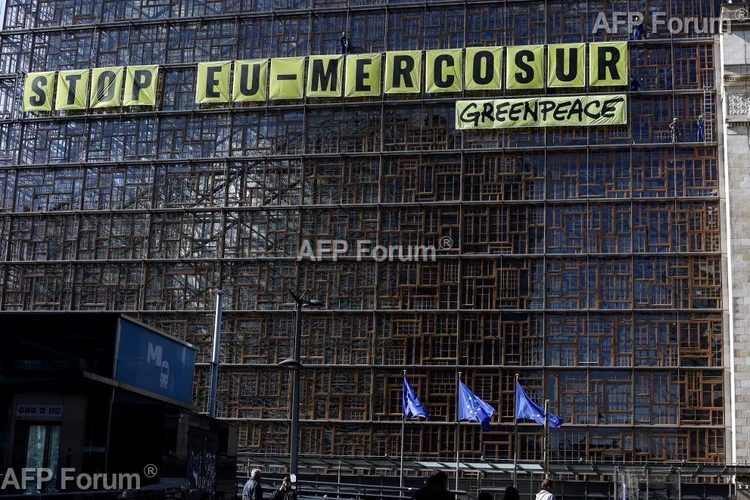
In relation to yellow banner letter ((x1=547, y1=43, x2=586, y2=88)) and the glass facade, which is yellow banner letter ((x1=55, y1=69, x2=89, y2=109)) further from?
yellow banner letter ((x1=547, y1=43, x2=586, y2=88))

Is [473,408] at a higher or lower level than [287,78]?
lower

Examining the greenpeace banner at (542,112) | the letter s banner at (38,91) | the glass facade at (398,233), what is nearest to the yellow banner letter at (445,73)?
the glass facade at (398,233)

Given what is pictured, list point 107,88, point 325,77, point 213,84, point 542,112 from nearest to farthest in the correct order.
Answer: point 542,112 → point 325,77 → point 213,84 → point 107,88

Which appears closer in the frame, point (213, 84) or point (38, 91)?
point (213, 84)

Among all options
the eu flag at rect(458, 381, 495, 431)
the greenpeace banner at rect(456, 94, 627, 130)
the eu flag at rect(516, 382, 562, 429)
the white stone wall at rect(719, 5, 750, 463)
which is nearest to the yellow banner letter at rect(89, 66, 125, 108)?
the greenpeace banner at rect(456, 94, 627, 130)

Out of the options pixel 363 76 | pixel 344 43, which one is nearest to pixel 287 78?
pixel 344 43

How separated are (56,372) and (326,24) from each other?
41956 mm

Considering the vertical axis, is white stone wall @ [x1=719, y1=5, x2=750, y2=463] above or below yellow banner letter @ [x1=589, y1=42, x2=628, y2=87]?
below

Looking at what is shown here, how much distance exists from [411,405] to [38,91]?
88.9 feet

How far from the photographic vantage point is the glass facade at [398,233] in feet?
164

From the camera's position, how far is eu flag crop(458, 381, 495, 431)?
46.8 metres

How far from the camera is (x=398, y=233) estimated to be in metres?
53.1

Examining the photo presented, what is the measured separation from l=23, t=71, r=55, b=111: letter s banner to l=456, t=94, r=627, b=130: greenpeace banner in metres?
22.0

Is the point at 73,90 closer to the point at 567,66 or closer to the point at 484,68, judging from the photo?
the point at 484,68
